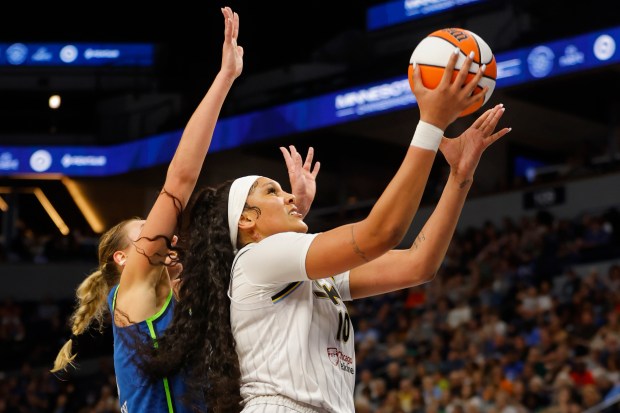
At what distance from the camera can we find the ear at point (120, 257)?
3527 mm

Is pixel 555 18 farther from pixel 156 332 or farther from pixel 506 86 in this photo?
pixel 156 332

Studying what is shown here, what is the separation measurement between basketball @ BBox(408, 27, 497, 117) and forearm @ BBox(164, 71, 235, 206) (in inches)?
27.5

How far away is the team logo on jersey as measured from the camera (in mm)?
2994

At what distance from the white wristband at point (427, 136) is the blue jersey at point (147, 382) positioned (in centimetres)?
110

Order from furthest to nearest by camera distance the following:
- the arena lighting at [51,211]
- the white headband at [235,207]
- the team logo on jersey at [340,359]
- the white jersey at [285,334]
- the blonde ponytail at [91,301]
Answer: the arena lighting at [51,211], the blonde ponytail at [91,301], the white headband at [235,207], the team logo on jersey at [340,359], the white jersey at [285,334]

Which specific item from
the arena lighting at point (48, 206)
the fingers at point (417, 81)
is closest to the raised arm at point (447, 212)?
the fingers at point (417, 81)

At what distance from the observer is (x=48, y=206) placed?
2405cm

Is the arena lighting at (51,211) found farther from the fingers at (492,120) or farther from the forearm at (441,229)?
the fingers at (492,120)

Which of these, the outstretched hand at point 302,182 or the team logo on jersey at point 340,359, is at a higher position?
the outstretched hand at point 302,182

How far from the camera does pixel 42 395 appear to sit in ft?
52.4

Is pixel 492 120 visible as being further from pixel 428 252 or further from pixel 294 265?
pixel 294 265

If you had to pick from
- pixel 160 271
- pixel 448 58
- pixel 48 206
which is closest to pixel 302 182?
pixel 160 271

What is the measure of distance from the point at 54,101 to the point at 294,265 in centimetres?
2213

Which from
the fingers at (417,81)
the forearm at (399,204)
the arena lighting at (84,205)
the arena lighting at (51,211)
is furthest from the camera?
the arena lighting at (51,211)
